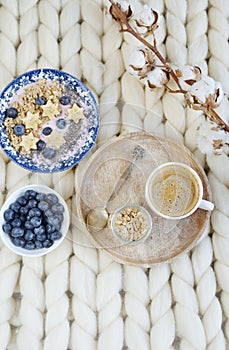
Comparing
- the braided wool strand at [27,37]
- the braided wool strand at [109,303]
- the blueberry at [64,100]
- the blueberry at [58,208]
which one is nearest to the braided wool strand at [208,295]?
the braided wool strand at [109,303]

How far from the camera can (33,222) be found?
3.79 ft

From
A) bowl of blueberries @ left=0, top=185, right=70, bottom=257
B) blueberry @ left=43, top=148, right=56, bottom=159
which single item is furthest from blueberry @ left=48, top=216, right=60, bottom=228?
blueberry @ left=43, top=148, right=56, bottom=159

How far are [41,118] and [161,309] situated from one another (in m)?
0.39

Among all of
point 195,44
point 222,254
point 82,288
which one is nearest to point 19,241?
point 82,288

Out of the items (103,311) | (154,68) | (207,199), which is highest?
(154,68)

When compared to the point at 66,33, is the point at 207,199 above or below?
below

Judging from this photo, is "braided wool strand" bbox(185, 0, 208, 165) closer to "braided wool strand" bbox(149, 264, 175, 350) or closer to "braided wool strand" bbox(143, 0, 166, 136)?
"braided wool strand" bbox(143, 0, 166, 136)

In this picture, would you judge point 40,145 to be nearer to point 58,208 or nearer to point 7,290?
point 58,208

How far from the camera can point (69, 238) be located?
118 centimetres

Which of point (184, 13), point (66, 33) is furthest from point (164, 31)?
point (66, 33)

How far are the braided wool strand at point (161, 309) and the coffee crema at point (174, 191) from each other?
10 cm

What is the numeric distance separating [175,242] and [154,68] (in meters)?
0.30

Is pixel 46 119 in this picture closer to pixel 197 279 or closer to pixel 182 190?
pixel 182 190

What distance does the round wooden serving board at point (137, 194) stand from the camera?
117cm
